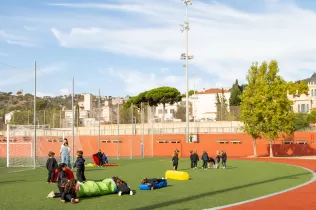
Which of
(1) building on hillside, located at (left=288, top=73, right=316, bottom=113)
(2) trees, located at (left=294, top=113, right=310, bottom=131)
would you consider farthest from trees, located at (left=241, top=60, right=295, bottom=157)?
(1) building on hillside, located at (left=288, top=73, right=316, bottom=113)

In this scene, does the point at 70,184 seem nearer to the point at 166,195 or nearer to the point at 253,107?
the point at 166,195

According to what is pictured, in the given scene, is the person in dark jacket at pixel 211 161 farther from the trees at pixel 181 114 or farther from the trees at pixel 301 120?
the trees at pixel 301 120

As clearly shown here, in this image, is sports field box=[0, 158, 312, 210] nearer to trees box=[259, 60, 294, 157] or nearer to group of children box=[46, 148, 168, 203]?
group of children box=[46, 148, 168, 203]

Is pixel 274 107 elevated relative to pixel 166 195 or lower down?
elevated

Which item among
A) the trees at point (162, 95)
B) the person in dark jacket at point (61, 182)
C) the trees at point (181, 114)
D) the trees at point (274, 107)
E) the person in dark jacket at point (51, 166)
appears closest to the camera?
the person in dark jacket at point (61, 182)

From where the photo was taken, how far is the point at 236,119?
62.9 metres

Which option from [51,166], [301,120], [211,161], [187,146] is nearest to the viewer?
[51,166]

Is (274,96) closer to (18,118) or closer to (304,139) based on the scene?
(304,139)

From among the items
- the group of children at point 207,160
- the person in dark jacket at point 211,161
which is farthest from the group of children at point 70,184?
the person in dark jacket at point 211,161

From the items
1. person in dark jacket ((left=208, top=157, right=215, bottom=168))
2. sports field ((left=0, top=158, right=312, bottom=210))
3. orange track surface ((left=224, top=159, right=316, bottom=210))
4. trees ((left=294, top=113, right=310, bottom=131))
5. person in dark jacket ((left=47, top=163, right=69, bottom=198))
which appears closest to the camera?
orange track surface ((left=224, top=159, right=316, bottom=210))

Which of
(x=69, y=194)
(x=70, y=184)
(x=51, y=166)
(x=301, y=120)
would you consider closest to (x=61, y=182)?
(x=70, y=184)

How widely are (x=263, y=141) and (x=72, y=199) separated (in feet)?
143

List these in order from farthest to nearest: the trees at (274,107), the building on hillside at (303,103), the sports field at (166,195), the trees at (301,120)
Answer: the building on hillside at (303,103), the trees at (301,120), the trees at (274,107), the sports field at (166,195)

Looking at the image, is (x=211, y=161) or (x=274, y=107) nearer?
(x=211, y=161)
